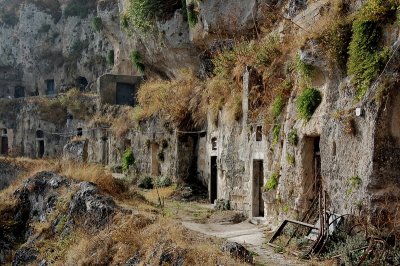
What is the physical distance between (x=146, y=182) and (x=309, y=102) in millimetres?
12580

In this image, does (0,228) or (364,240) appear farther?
(0,228)

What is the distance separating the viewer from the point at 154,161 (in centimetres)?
2320

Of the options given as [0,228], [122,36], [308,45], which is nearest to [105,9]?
[122,36]

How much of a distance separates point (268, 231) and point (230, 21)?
35.0ft

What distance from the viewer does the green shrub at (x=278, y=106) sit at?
42.4 feet

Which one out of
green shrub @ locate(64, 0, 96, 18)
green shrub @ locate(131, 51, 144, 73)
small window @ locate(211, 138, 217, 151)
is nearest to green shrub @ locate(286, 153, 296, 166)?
small window @ locate(211, 138, 217, 151)

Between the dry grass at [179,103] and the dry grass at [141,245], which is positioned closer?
the dry grass at [141,245]

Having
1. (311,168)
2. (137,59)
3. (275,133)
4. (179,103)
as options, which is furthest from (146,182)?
(311,168)

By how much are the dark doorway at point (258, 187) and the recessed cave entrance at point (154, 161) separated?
9396 mm

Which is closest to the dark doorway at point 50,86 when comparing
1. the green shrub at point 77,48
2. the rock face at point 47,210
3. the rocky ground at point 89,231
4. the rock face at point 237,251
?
the green shrub at point 77,48

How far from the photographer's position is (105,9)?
32.7 metres

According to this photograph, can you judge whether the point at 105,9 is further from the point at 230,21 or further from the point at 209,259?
the point at 209,259

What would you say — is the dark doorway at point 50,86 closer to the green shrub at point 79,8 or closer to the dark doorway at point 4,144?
the green shrub at point 79,8

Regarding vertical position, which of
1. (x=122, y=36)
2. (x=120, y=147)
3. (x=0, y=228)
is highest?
(x=122, y=36)
